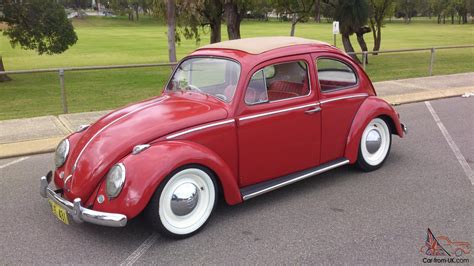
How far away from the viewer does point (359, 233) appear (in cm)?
374

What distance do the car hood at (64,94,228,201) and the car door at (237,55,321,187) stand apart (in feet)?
1.18

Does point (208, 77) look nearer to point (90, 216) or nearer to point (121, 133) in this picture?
point (121, 133)

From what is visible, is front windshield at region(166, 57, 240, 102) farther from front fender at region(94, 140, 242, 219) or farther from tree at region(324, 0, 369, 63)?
tree at region(324, 0, 369, 63)

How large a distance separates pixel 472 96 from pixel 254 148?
843 centimetres

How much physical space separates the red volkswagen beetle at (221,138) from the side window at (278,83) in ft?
0.04

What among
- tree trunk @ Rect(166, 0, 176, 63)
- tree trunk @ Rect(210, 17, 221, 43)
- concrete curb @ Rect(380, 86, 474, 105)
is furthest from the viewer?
tree trunk @ Rect(210, 17, 221, 43)

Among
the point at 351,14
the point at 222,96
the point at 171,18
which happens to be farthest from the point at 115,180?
the point at 351,14

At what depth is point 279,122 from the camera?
4.30m

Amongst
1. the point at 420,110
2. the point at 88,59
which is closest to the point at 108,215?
the point at 420,110

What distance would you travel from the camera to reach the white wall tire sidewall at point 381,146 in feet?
17.0

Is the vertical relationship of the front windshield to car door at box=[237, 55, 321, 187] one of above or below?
above

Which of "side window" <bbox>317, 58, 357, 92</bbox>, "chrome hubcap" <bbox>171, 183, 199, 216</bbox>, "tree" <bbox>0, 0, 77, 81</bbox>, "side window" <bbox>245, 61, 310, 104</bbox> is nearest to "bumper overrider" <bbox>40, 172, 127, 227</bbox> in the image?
"chrome hubcap" <bbox>171, 183, 199, 216</bbox>

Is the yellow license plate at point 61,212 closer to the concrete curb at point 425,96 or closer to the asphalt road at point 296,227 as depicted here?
the asphalt road at point 296,227

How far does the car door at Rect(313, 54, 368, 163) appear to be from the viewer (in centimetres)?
471
